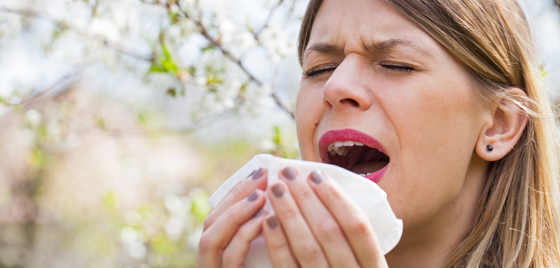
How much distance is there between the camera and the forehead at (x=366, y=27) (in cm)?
128

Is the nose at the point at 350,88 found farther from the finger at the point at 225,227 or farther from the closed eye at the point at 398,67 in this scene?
the finger at the point at 225,227

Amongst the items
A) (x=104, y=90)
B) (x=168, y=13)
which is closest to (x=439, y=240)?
(x=168, y=13)

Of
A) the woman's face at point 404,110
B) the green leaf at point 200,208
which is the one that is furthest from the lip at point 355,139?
the green leaf at point 200,208

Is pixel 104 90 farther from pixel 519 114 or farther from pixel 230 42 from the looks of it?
pixel 519 114

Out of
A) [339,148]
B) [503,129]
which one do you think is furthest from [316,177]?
[503,129]

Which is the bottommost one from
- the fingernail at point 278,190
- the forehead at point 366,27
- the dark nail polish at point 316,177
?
the fingernail at point 278,190

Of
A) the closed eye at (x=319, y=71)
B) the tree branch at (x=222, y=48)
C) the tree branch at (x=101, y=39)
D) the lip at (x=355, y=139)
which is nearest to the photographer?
the lip at (x=355, y=139)

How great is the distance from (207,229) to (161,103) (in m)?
7.81

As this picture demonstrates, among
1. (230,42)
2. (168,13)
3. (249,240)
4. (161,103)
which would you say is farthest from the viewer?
(161,103)

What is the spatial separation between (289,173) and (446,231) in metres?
0.73

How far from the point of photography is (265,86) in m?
2.60

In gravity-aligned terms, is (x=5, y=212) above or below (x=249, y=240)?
below

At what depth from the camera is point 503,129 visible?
1.39m

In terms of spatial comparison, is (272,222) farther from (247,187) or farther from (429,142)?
(429,142)
